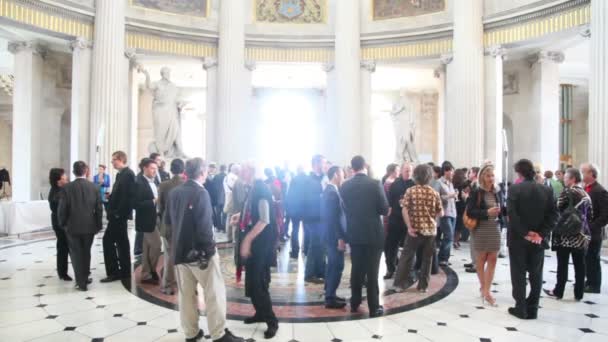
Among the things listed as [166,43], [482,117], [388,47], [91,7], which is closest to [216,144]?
[166,43]

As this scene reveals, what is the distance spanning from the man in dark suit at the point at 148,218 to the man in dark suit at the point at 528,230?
411 centimetres

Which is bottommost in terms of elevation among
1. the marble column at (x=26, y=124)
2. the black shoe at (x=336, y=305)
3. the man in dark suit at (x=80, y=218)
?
the black shoe at (x=336, y=305)

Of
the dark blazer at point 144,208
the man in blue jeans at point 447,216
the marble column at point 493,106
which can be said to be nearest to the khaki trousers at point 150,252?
the dark blazer at point 144,208

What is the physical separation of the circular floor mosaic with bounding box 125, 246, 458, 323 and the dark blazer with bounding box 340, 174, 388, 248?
0.83 metres

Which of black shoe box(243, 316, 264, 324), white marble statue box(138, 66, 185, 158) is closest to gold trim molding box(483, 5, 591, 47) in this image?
white marble statue box(138, 66, 185, 158)

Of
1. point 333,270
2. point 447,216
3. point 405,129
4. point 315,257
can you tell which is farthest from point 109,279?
point 405,129

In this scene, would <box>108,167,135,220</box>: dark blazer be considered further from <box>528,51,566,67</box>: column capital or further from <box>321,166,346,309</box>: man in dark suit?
<box>528,51,566,67</box>: column capital

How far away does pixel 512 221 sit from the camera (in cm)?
425

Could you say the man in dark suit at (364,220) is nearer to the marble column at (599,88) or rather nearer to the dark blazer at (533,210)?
the dark blazer at (533,210)

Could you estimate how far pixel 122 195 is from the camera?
17.6ft

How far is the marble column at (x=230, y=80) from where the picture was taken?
12664 millimetres

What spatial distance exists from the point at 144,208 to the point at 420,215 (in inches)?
131

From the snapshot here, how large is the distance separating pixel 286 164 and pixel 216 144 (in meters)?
3.90

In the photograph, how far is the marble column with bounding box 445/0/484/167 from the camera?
11.6 meters
